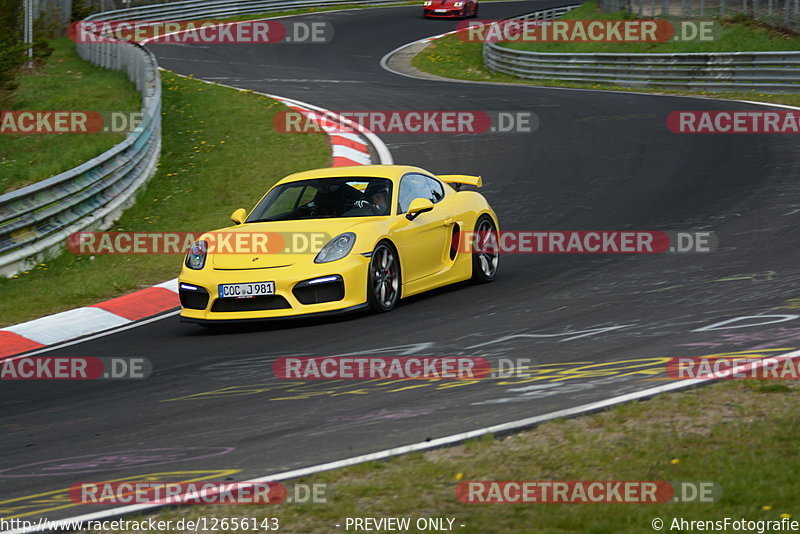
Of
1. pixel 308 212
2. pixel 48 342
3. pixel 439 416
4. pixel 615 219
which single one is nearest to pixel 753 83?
pixel 615 219

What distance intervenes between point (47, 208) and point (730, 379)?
8.81 meters

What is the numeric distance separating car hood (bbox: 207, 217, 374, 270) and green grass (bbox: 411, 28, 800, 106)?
49.9ft

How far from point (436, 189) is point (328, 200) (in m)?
1.19

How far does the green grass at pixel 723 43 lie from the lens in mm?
26719

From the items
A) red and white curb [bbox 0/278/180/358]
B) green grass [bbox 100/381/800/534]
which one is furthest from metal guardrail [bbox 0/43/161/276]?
green grass [bbox 100/381/800/534]

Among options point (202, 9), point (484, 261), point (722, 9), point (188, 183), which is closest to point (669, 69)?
point (722, 9)

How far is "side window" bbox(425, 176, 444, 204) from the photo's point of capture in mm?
10852

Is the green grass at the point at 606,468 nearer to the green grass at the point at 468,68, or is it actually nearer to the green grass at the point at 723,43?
the green grass at the point at 468,68

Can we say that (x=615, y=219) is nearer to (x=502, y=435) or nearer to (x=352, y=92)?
(x=502, y=435)

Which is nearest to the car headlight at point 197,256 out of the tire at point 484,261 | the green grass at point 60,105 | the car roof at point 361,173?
the car roof at point 361,173

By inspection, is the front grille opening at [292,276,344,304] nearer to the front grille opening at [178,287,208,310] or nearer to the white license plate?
the white license plate

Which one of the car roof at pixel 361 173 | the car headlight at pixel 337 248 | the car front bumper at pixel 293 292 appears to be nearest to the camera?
the car front bumper at pixel 293 292

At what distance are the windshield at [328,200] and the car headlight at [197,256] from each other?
75cm

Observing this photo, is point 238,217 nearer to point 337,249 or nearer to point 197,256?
point 197,256
